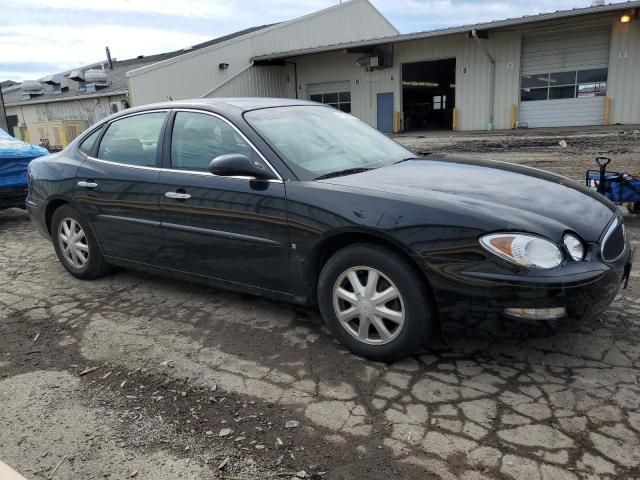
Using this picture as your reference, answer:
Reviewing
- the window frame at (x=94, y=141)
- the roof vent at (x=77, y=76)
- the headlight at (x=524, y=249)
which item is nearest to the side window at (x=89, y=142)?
the window frame at (x=94, y=141)

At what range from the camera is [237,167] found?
3.35 meters

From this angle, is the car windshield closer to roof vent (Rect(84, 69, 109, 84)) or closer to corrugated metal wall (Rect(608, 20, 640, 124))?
corrugated metal wall (Rect(608, 20, 640, 124))

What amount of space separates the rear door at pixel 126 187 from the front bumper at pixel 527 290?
2.32 metres

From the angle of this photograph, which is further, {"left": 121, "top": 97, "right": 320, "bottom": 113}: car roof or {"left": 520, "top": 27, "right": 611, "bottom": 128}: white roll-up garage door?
{"left": 520, "top": 27, "right": 611, "bottom": 128}: white roll-up garage door

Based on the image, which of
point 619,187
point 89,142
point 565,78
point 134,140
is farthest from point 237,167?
point 565,78

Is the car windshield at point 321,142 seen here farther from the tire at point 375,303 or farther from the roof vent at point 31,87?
the roof vent at point 31,87

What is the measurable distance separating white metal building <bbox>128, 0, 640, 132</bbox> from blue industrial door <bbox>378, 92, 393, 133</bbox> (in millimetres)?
47

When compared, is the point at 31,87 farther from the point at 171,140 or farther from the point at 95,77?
the point at 171,140

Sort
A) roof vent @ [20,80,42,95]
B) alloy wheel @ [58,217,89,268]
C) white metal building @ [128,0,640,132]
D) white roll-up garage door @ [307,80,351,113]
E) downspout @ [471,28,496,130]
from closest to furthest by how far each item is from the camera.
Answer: alloy wheel @ [58,217,89,268] < white metal building @ [128,0,640,132] < downspout @ [471,28,496,130] < white roll-up garage door @ [307,80,351,113] < roof vent @ [20,80,42,95]

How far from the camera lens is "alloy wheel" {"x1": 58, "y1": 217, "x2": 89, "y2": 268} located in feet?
15.9

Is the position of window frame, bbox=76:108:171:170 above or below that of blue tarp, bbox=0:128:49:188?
above

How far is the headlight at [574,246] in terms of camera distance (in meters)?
2.78

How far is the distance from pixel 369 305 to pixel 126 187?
2288mm

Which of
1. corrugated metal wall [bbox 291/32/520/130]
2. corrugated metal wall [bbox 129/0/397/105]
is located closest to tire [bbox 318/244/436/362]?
corrugated metal wall [bbox 291/32/520/130]
